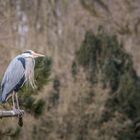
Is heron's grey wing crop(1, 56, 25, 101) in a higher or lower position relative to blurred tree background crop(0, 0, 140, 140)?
higher

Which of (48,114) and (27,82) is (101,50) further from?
(27,82)

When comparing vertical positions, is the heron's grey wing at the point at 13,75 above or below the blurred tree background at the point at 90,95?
above

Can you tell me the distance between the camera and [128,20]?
22.4 meters

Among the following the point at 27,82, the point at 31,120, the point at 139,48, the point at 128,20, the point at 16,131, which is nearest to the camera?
the point at 27,82

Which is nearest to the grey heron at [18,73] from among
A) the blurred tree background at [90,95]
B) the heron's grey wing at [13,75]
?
the heron's grey wing at [13,75]

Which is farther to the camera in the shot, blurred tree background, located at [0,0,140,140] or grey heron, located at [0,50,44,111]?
blurred tree background, located at [0,0,140,140]

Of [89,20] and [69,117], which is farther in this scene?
[89,20]

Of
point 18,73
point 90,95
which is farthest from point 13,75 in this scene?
point 90,95

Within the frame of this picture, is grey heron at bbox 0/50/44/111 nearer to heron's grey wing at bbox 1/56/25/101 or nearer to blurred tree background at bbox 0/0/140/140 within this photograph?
heron's grey wing at bbox 1/56/25/101

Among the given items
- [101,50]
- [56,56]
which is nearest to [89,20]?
[56,56]

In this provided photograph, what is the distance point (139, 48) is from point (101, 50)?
5.40 m

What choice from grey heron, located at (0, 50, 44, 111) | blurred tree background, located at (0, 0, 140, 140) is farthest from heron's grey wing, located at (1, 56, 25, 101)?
blurred tree background, located at (0, 0, 140, 140)

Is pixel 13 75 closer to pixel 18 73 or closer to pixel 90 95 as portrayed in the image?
pixel 18 73

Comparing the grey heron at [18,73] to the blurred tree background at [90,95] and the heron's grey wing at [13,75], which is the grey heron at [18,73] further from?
the blurred tree background at [90,95]
